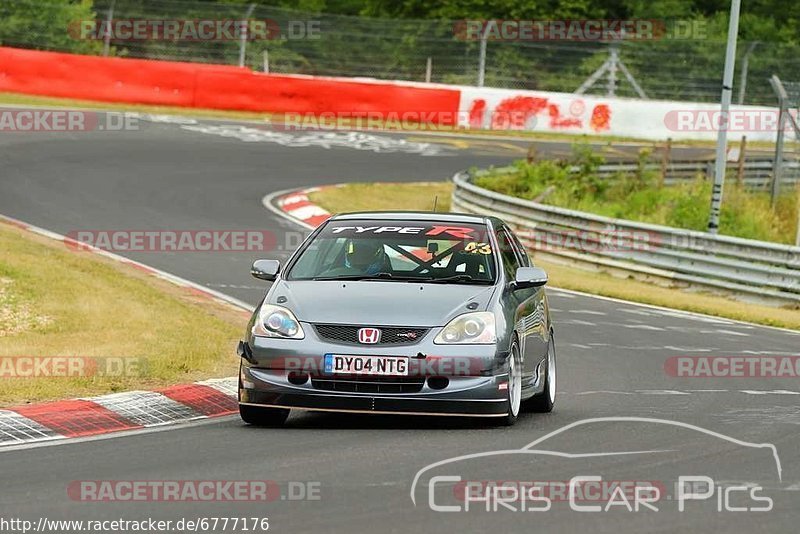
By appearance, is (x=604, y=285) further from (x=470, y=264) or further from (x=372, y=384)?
(x=372, y=384)

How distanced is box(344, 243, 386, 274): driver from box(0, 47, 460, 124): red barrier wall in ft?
92.3

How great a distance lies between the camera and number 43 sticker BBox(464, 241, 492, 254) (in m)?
11.0

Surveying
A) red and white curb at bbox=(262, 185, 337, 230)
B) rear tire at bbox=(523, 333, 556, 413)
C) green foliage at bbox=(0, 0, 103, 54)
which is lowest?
red and white curb at bbox=(262, 185, 337, 230)

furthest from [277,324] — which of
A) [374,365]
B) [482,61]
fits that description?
[482,61]

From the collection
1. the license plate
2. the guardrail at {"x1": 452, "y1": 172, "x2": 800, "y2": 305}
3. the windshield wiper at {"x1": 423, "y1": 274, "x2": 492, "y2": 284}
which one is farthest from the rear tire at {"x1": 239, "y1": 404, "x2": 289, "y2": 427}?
the guardrail at {"x1": 452, "y1": 172, "x2": 800, "y2": 305}

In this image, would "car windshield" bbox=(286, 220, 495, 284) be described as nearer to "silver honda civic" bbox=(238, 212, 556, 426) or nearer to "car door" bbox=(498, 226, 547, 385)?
"silver honda civic" bbox=(238, 212, 556, 426)

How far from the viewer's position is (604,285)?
2270 centimetres

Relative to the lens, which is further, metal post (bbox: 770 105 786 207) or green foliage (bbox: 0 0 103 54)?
green foliage (bbox: 0 0 103 54)

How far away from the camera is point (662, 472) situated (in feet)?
27.3

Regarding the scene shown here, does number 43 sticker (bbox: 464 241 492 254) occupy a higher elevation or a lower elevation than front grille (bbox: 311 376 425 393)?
higher

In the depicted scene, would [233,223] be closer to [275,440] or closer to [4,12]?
[275,440]

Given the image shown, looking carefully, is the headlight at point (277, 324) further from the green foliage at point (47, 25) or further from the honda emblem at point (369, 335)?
the green foliage at point (47, 25)

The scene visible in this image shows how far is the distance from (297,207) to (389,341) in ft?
56.6

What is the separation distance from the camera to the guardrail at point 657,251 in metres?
23.3
